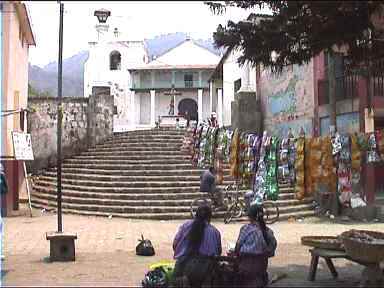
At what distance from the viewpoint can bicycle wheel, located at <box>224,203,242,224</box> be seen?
51.3 feet

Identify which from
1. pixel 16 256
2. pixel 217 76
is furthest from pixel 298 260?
pixel 217 76

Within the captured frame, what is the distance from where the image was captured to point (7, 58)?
1662 cm

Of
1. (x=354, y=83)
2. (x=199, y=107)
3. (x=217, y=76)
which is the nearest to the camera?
(x=354, y=83)

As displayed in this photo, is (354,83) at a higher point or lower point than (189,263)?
higher

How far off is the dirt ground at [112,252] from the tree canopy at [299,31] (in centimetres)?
326

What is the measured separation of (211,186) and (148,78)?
31404 millimetres

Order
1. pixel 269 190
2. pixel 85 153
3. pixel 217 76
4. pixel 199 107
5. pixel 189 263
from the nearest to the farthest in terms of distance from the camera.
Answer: pixel 189 263, pixel 269 190, pixel 85 153, pixel 217 76, pixel 199 107

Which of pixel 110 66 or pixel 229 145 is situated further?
pixel 110 66

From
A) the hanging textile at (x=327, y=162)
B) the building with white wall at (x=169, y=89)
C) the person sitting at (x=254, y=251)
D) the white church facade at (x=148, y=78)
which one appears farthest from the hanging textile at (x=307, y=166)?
the building with white wall at (x=169, y=89)

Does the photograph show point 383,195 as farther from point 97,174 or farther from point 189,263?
point 189,263

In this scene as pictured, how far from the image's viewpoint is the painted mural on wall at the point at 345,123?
53.7ft

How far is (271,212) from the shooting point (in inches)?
622

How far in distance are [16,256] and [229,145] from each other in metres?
4.82

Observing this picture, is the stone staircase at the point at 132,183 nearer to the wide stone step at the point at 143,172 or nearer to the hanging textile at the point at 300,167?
the wide stone step at the point at 143,172
